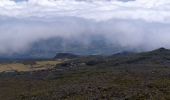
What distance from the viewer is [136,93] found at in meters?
79.6

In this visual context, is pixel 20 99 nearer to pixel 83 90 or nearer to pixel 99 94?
pixel 83 90

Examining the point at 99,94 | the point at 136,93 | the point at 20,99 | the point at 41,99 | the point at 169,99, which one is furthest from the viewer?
the point at 20,99

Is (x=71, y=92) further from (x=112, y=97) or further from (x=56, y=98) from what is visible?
(x=112, y=97)

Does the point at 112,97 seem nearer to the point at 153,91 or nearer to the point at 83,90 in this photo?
the point at 153,91

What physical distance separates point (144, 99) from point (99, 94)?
16.1 meters

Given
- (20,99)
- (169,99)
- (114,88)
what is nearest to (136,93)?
(169,99)

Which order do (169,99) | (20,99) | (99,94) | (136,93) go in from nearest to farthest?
(169,99), (136,93), (99,94), (20,99)

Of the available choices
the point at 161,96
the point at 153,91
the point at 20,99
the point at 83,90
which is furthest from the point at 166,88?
the point at 20,99

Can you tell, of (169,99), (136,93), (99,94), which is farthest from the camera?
(99,94)

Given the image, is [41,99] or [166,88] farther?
[41,99]

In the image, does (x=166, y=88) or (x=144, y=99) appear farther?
(x=166, y=88)

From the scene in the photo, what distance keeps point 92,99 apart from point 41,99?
58.2 feet

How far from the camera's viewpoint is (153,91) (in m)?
81.5

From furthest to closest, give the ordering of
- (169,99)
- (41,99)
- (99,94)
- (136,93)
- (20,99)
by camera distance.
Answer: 1. (20,99)
2. (41,99)
3. (99,94)
4. (136,93)
5. (169,99)
